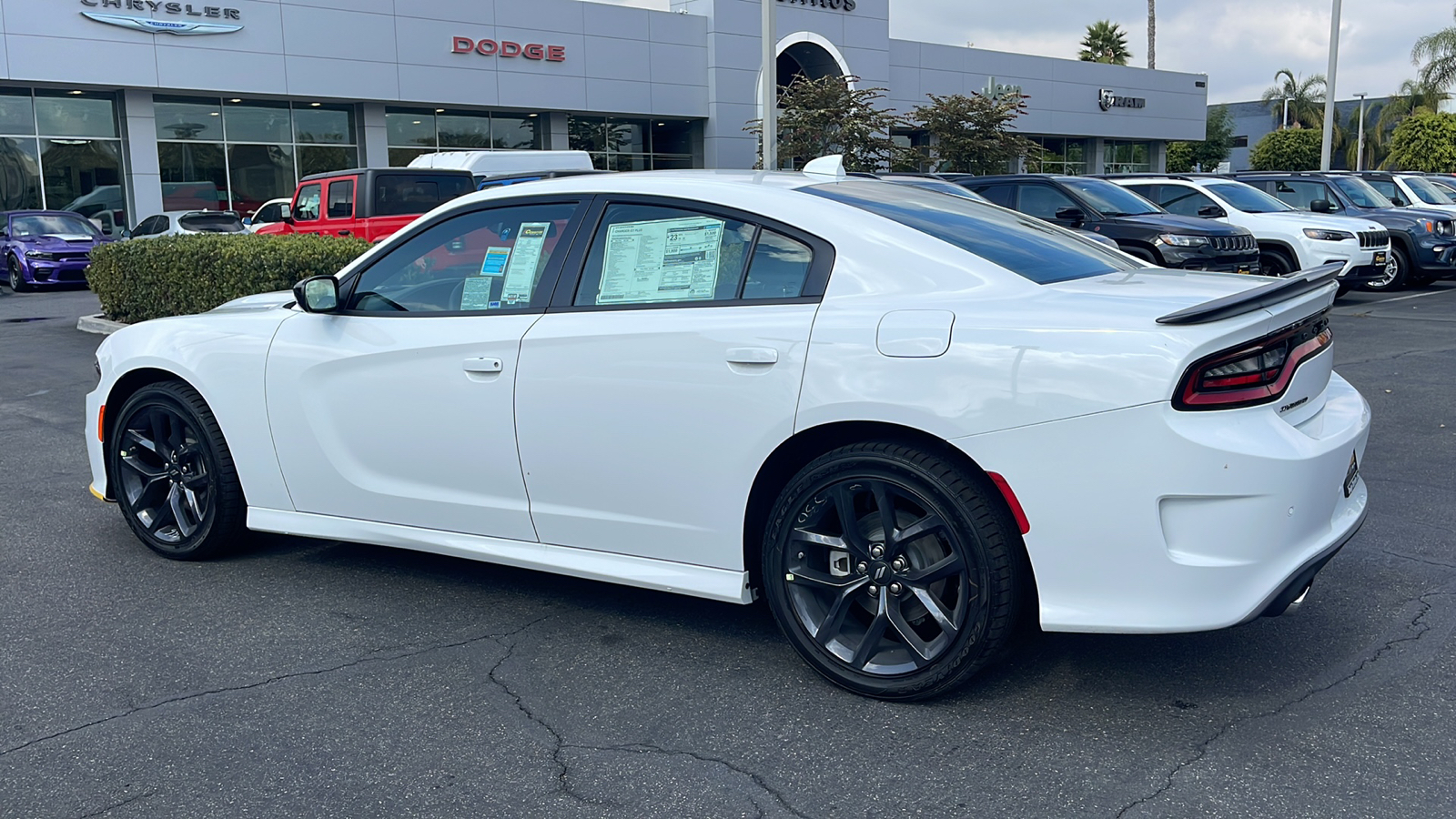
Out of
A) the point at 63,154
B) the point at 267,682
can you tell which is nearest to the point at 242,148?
the point at 63,154

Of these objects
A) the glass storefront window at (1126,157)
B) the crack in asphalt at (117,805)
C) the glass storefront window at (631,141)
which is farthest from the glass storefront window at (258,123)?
the glass storefront window at (1126,157)

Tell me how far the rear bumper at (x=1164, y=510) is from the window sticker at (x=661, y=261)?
1081mm

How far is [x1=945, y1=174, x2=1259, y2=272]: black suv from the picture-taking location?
1317 cm

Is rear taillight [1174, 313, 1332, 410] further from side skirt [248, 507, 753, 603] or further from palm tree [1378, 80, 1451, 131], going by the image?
palm tree [1378, 80, 1451, 131]

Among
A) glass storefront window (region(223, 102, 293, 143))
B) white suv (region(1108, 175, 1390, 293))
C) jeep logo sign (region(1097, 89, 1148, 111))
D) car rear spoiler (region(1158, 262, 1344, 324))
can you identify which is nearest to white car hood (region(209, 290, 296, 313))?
car rear spoiler (region(1158, 262, 1344, 324))

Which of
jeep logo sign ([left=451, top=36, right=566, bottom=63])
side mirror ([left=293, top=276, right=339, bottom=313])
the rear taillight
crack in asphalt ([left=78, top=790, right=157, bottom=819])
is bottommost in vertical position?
crack in asphalt ([left=78, top=790, right=157, bottom=819])

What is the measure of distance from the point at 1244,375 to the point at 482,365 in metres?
2.41

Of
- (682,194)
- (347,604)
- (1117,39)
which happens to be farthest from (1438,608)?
(1117,39)

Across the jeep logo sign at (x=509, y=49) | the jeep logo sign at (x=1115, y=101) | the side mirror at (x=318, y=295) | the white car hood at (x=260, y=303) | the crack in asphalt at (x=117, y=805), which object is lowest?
the crack in asphalt at (x=117, y=805)

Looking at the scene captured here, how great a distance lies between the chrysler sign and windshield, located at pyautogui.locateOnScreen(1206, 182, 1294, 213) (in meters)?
22.2

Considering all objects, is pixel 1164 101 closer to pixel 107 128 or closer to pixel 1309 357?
pixel 107 128

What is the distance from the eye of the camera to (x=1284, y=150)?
2258 inches

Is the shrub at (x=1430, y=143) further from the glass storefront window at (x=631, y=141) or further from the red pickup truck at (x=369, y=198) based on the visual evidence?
the red pickup truck at (x=369, y=198)

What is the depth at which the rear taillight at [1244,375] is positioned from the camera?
3145mm
